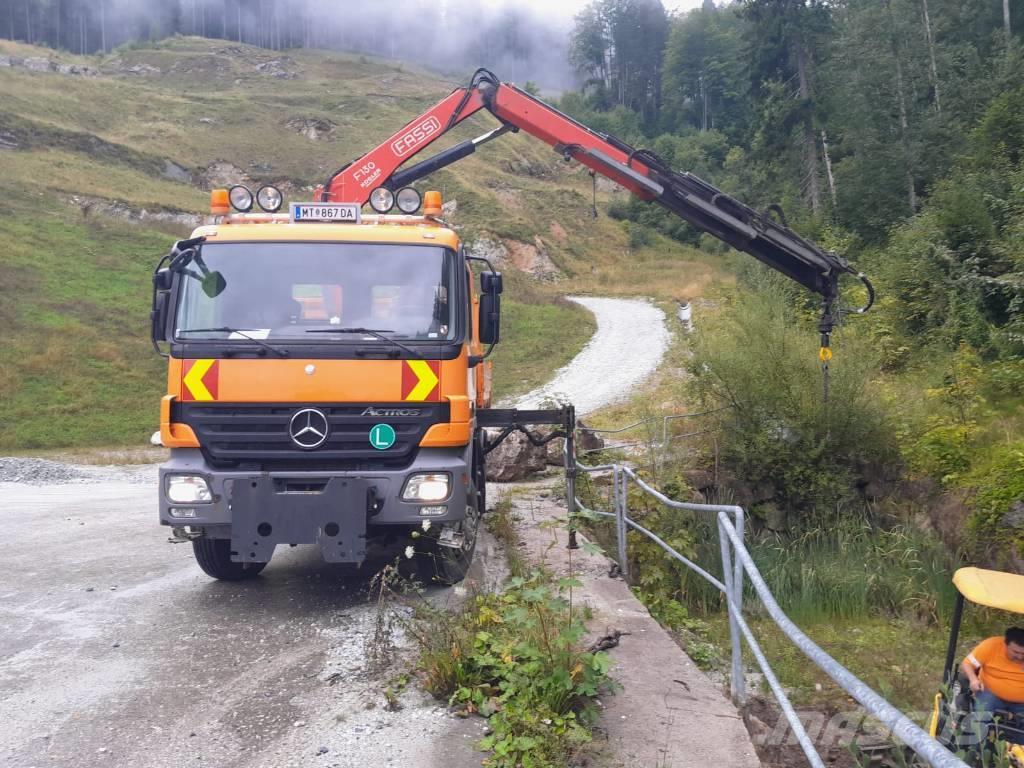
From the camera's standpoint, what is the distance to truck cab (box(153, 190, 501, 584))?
5.94 metres

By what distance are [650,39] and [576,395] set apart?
92.8 metres

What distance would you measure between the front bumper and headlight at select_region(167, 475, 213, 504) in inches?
A: 1.4

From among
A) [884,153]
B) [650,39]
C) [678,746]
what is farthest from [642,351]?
[650,39]

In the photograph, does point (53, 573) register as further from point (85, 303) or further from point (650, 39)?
point (650, 39)

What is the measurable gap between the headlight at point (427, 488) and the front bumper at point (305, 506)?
0.04 meters

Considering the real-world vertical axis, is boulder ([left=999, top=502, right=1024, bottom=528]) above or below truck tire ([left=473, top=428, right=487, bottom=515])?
below

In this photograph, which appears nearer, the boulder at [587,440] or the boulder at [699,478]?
the boulder at [699,478]

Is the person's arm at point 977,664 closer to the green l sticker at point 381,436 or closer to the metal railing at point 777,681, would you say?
the metal railing at point 777,681

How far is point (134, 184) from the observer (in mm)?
47219

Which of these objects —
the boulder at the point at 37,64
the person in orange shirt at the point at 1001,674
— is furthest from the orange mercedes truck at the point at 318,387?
the boulder at the point at 37,64

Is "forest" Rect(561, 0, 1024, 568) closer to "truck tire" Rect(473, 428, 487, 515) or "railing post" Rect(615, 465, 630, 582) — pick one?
"railing post" Rect(615, 465, 630, 582)

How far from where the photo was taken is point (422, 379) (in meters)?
6.11

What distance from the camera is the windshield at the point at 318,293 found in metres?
6.20

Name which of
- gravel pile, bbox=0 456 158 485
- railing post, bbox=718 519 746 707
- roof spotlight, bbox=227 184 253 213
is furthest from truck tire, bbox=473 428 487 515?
gravel pile, bbox=0 456 158 485
